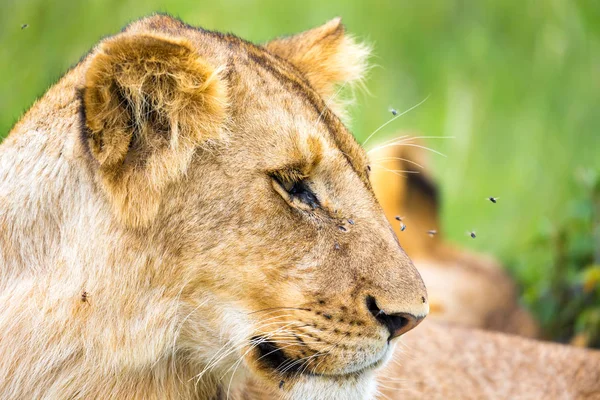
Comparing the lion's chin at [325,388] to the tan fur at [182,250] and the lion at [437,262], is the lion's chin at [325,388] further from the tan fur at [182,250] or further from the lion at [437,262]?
the lion at [437,262]

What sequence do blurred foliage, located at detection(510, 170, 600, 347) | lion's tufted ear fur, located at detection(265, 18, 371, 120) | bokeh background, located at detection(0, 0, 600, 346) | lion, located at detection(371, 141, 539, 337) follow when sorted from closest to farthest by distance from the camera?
lion's tufted ear fur, located at detection(265, 18, 371, 120)
blurred foliage, located at detection(510, 170, 600, 347)
lion, located at detection(371, 141, 539, 337)
bokeh background, located at detection(0, 0, 600, 346)

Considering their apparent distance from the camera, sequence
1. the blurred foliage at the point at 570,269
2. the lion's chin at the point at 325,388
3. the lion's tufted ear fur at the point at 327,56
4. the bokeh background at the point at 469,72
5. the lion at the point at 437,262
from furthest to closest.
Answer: the bokeh background at the point at 469,72
the lion at the point at 437,262
the blurred foliage at the point at 570,269
the lion's tufted ear fur at the point at 327,56
the lion's chin at the point at 325,388

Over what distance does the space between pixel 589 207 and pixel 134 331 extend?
3918mm

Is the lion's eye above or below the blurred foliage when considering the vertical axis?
below

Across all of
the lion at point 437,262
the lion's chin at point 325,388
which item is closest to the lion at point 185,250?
the lion's chin at point 325,388

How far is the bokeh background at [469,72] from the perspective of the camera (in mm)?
8164

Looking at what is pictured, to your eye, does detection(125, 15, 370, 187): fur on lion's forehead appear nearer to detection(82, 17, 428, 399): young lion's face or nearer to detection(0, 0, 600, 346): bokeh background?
detection(82, 17, 428, 399): young lion's face

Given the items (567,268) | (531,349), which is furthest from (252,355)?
(567,268)

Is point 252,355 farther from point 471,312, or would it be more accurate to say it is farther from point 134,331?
point 471,312

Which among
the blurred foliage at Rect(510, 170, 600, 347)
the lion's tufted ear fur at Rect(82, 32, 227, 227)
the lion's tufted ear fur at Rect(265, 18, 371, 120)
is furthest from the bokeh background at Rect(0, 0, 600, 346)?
the lion's tufted ear fur at Rect(82, 32, 227, 227)

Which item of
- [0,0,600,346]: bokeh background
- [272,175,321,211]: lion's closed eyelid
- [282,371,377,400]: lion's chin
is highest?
[0,0,600,346]: bokeh background

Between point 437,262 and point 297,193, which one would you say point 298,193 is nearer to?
point 297,193

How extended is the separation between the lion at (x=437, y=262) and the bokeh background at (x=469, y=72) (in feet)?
2.53

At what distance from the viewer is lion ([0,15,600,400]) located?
2.73 m
